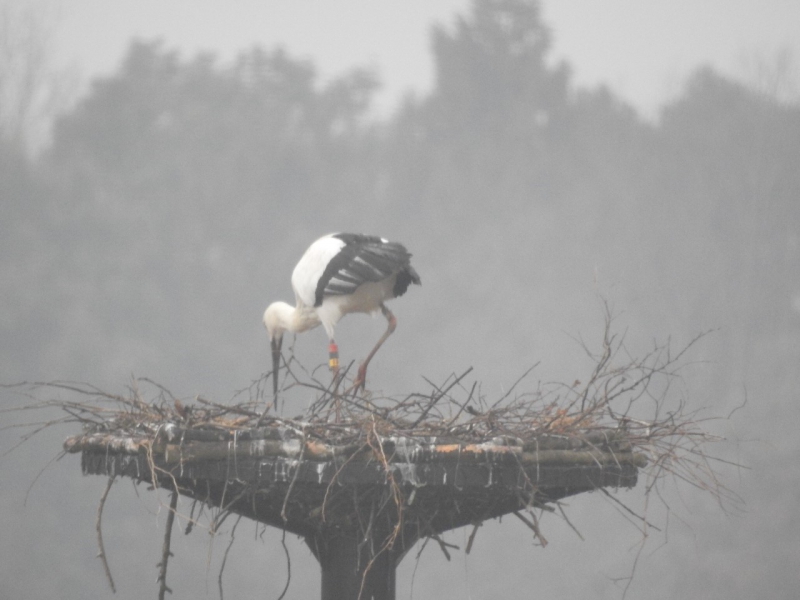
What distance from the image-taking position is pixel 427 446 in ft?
9.85

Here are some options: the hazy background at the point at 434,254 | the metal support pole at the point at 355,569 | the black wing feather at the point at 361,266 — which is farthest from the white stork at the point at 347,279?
the hazy background at the point at 434,254

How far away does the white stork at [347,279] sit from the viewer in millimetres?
4977

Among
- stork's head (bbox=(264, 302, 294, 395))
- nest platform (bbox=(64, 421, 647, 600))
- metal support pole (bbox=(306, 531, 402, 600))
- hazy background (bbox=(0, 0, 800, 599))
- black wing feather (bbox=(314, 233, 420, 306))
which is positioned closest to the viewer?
nest platform (bbox=(64, 421, 647, 600))

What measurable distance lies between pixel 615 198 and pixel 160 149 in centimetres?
1092

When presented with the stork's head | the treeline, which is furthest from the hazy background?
the stork's head

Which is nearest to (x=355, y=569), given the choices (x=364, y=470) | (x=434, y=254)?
(x=364, y=470)

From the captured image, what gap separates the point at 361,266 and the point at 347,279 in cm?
9

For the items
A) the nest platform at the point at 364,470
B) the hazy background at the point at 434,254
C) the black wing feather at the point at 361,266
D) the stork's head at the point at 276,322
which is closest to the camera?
the nest platform at the point at 364,470

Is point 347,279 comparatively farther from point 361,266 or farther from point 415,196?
point 415,196

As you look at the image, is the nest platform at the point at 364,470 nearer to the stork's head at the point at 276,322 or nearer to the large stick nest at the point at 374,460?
the large stick nest at the point at 374,460

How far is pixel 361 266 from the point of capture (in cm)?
498

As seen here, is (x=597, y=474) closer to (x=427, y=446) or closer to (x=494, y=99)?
(x=427, y=446)

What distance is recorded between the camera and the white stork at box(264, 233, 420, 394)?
4977mm

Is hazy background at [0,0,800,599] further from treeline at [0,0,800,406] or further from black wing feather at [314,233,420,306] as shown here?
black wing feather at [314,233,420,306]
